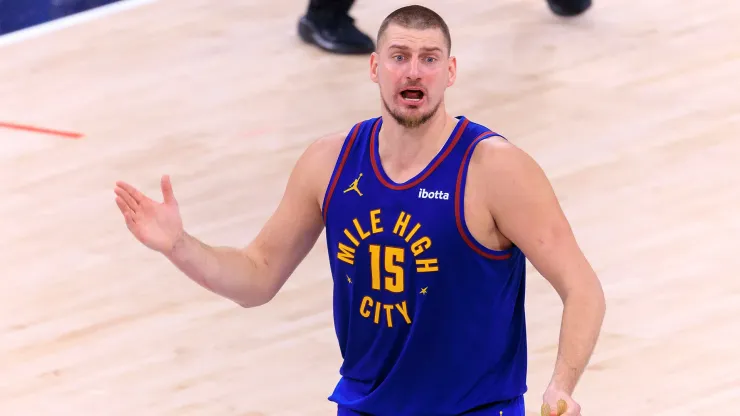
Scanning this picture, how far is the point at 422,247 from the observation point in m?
3.19

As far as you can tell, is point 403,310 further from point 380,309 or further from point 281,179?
point 281,179

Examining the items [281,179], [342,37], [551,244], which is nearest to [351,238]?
[551,244]

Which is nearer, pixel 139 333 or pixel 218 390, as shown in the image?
pixel 218 390

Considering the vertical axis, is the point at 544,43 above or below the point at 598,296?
below

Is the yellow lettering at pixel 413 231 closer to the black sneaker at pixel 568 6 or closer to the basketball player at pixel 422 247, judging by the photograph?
the basketball player at pixel 422 247

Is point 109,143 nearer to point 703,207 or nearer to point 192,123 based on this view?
point 192,123

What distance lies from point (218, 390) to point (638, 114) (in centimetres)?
267

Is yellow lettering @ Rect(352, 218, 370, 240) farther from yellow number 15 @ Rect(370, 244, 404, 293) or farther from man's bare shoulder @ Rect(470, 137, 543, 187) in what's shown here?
man's bare shoulder @ Rect(470, 137, 543, 187)

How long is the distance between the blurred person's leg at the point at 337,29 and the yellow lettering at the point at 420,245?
4307mm

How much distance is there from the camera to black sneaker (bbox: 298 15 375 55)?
7.44 metres

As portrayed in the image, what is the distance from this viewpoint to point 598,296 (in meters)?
3.13

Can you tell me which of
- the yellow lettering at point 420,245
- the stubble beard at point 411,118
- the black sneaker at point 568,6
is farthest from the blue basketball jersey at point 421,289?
the black sneaker at point 568,6

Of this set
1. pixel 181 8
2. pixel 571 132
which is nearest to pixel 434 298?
pixel 571 132

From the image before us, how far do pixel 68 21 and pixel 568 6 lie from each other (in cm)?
280
